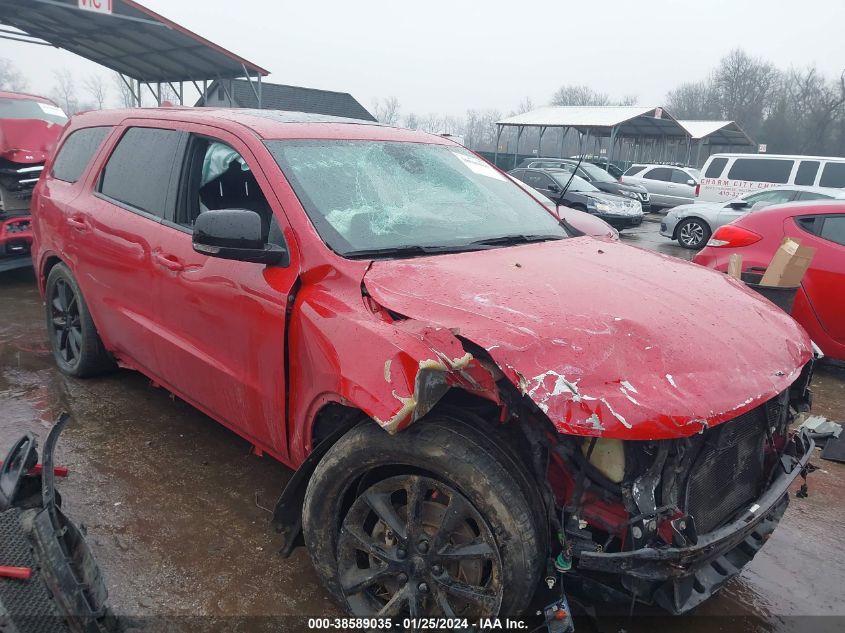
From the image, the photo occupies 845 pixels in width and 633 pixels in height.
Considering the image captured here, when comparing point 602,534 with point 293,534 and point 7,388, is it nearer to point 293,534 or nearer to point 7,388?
point 293,534

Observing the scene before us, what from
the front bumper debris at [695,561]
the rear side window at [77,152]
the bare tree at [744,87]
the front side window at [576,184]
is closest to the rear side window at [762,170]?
the front side window at [576,184]

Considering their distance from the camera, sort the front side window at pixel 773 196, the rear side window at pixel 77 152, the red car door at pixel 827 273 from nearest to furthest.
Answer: the rear side window at pixel 77 152, the red car door at pixel 827 273, the front side window at pixel 773 196

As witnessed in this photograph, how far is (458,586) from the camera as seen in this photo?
2074 millimetres

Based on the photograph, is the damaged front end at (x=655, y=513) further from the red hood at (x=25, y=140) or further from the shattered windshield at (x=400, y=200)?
the red hood at (x=25, y=140)

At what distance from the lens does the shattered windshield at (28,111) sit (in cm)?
855

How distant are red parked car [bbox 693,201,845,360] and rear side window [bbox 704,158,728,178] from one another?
1127 centimetres

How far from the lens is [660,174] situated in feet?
70.4

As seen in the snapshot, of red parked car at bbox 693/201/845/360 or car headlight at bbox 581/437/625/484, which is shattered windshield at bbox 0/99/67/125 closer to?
red parked car at bbox 693/201/845/360

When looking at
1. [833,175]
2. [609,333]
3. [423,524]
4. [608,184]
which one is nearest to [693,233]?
[833,175]

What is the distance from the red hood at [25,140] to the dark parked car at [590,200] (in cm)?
997

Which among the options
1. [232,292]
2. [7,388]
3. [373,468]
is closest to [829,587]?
[373,468]

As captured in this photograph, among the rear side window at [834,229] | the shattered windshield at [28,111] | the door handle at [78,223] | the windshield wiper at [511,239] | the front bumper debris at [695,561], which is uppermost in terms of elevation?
the shattered windshield at [28,111]

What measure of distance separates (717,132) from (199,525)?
128 ft

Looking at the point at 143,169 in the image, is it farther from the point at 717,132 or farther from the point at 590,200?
the point at 717,132
